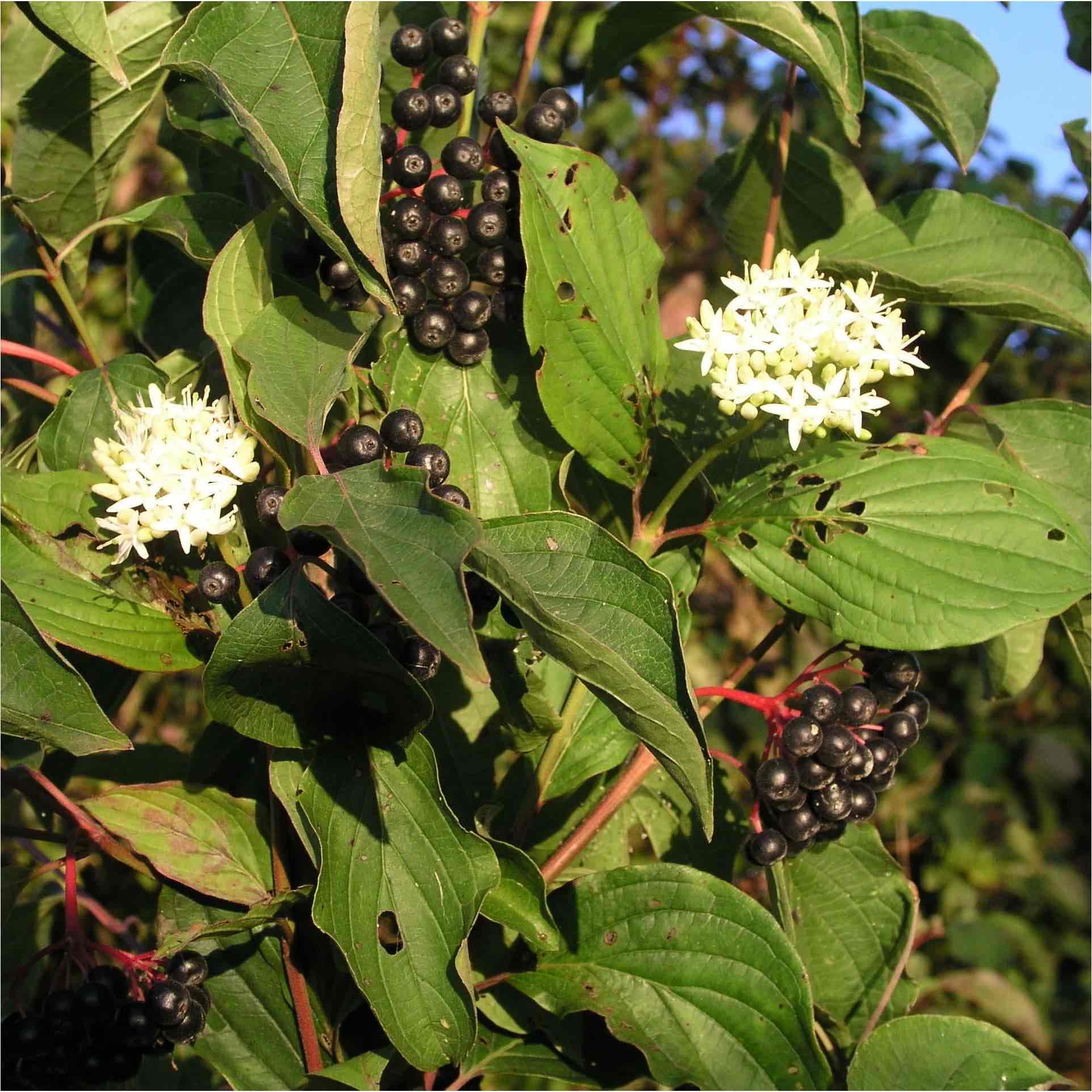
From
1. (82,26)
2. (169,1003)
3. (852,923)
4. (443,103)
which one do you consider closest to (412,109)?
(443,103)

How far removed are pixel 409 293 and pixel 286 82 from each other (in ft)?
0.63

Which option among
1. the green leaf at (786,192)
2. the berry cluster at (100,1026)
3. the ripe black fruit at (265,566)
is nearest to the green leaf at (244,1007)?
the berry cluster at (100,1026)

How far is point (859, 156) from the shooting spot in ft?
10.5

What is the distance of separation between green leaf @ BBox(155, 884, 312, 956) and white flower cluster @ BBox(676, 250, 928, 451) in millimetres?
539

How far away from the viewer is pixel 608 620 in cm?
78

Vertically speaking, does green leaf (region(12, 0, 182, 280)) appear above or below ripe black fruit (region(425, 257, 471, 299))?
above

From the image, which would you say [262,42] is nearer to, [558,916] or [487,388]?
[487,388]

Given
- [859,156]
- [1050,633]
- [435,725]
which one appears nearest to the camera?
[435,725]

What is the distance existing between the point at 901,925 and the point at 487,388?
0.69m

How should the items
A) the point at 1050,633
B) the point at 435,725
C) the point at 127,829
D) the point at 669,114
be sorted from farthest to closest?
the point at 669,114 < the point at 1050,633 < the point at 435,725 < the point at 127,829

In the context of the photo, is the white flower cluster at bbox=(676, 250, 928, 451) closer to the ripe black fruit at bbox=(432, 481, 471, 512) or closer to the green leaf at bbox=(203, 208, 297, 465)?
the ripe black fruit at bbox=(432, 481, 471, 512)

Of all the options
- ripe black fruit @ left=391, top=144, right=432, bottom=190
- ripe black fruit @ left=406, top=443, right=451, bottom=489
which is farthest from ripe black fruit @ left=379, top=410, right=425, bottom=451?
ripe black fruit @ left=391, top=144, right=432, bottom=190

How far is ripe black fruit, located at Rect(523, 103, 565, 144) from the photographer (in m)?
1.04

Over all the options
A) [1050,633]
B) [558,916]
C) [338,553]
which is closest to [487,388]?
[338,553]
